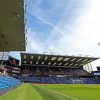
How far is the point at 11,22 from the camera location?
16.7 meters

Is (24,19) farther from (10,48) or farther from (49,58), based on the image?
(49,58)

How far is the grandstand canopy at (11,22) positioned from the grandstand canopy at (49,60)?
Answer: 39.9m

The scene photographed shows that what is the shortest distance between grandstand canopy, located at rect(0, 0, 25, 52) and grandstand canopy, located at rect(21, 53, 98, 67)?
39.9 metres

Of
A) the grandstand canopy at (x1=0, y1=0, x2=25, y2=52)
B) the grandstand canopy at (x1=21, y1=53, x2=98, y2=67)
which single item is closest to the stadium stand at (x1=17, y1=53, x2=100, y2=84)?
the grandstand canopy at (x1=21, y1=53, x2=98, y2=67)

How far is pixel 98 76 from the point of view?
79062mm

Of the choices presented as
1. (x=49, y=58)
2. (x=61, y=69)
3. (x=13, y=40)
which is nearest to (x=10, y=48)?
(x=13, y=40)

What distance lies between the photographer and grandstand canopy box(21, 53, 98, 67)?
66262 mm

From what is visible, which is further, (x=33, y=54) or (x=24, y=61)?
(x=24, y=61)

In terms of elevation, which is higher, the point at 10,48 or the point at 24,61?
the point at 24,61

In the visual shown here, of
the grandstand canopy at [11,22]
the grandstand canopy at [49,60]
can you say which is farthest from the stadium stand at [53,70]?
the grandstand canopy at [11,22]

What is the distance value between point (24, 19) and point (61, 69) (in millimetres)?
65620

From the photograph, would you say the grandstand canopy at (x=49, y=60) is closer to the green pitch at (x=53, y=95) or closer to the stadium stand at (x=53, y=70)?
the stadium stand at (x=53, y=70)

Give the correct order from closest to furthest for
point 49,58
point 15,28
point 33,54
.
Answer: point 15,28, point 33,54, point 49,58

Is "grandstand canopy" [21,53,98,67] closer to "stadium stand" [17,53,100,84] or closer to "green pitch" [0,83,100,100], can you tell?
"stadium stand" [17,53,100,84]
